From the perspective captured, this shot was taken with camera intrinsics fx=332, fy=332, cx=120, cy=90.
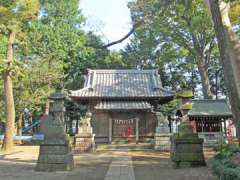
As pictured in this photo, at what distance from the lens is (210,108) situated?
1053 inches

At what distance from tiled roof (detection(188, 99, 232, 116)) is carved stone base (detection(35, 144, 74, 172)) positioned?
52.3ft

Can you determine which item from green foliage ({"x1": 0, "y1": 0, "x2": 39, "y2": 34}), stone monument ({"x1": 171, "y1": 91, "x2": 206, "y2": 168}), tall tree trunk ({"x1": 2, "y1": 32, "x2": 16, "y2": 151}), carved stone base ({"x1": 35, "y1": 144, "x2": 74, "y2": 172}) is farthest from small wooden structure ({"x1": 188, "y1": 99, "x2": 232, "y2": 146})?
carved stone base ({"x1": 35, "y1": 144, "x2": 74, "y2": 172})

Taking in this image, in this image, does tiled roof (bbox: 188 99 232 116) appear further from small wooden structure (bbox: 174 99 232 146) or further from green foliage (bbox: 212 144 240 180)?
green foliage (bbox: 212 144 240 180)

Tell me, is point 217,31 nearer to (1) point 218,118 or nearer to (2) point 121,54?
(1) point 218,118

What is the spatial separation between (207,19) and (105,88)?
9.23 meters

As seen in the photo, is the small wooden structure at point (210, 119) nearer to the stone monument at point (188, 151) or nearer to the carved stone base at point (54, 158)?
the stone monument at point (188, 151)

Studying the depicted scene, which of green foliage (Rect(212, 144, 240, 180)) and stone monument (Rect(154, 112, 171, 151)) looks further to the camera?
stone monument (Rect(154, 112, 171, 151))

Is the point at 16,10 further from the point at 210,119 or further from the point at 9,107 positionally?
the point at 210,119

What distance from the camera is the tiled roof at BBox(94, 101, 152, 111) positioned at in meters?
23.5

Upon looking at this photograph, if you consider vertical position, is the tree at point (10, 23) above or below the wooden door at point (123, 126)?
above

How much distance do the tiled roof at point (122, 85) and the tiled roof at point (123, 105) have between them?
0.59 metres

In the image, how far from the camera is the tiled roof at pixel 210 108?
2580 centimetres

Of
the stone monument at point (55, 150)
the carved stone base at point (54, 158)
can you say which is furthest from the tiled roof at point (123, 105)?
the carved stone base at point (54, 158)

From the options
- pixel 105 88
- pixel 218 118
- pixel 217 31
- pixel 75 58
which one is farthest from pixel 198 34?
pixel 217 31
